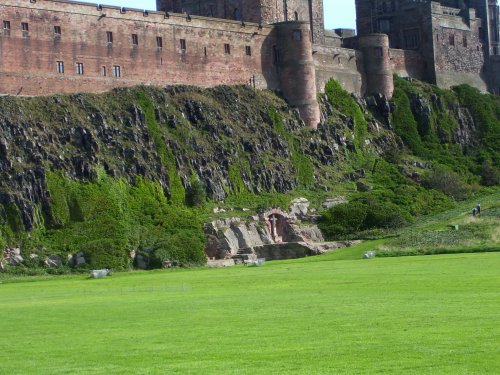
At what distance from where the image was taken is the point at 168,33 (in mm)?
83125

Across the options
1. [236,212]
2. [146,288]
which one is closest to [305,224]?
[236,212]

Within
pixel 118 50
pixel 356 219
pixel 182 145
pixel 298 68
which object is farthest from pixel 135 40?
pixel 356 219

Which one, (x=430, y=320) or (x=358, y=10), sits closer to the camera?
(x=430, y=320)

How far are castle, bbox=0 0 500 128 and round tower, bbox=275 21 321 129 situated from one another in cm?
7

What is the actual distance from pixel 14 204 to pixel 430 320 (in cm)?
4335

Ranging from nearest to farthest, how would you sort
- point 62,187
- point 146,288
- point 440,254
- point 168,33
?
point 146,288 < point 440,254 < point 62,187 < point 168,33

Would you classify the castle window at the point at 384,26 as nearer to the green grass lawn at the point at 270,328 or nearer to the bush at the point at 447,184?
the bush at the point at 447,184

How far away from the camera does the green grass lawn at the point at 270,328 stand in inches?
820

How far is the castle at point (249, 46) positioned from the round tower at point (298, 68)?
0.07 metres

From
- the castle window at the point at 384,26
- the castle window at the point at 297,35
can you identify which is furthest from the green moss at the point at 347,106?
the castle window at the point at 384,26

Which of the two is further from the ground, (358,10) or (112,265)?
(358,10)

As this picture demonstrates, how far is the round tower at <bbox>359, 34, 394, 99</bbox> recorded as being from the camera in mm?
97938

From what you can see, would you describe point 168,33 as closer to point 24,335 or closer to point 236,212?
point 236,212

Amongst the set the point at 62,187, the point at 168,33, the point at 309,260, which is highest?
the point at 168,33
